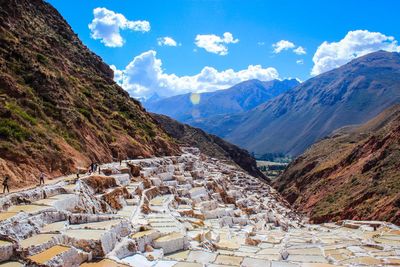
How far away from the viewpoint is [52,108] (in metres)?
29.8

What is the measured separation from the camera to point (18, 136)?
22906mm

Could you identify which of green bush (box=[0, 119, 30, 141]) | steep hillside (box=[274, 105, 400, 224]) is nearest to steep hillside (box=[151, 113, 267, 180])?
steep hillside (box=[274, 105, 400, 224])

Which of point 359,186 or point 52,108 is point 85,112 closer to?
point 52,108

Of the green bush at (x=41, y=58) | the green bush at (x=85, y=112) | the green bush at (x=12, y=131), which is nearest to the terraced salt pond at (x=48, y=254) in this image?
the green bush at (x=12, y=131)

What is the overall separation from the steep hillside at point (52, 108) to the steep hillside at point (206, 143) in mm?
42439

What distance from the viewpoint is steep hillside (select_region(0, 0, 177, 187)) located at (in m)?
23.1

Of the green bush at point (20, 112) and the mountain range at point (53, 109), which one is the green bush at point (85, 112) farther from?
the green bush at point (20, 112)

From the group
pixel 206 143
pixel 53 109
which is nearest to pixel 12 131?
pixel 53 109

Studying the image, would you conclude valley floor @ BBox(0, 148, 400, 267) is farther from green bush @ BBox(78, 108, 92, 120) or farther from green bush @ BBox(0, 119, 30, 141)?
green bush @ BBox(78, 108, 92, 120)

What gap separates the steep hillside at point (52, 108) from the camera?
23125 millimetres

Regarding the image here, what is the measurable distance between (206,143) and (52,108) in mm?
71508

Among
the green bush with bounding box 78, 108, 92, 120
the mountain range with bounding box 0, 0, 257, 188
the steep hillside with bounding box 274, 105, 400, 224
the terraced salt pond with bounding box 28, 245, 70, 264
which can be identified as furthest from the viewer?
the steep hillside with bounding box 274, 105, 400, 224

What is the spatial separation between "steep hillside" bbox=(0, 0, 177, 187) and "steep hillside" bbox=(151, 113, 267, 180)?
4244 centimetres

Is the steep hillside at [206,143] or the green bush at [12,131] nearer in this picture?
the green bush at [12,131]
